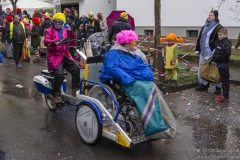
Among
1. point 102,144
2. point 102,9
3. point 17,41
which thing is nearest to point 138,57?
point 102,144

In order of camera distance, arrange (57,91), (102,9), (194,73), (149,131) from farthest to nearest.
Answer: (102,9), (194,73), (57,91), (149,131)

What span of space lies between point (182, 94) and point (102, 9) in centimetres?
1433

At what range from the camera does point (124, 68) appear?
15.8 ft

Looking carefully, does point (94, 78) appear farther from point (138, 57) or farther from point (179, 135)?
point (179, 135)

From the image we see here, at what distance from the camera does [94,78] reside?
5.54 meters

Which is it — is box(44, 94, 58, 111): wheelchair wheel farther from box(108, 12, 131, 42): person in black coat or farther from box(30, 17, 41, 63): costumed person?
box(30, 17, 41, 63): costumed person

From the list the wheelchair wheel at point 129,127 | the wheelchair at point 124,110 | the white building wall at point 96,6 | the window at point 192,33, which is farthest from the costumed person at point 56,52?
the white building wall at point 96,6

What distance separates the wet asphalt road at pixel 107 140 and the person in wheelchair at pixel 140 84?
473 millimetres

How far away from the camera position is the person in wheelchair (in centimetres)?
446

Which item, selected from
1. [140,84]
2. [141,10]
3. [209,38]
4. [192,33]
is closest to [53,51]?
[140,84]

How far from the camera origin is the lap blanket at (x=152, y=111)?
4438 mm

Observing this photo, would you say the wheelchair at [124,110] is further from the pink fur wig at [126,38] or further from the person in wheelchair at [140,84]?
the pink fur wig at [126,38]

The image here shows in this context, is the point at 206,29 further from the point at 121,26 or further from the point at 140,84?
the point at 140,84

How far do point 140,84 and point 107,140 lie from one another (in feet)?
3.66
